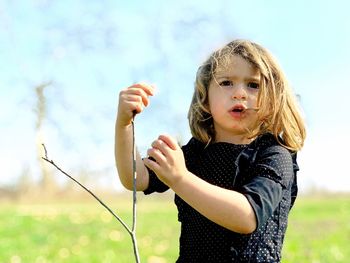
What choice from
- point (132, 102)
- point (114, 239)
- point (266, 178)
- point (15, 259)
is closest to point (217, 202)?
point (266, 178)

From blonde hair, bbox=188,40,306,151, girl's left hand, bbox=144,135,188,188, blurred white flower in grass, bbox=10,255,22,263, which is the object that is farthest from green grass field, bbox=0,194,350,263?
girl's left hand, bbox=144,135,188,188

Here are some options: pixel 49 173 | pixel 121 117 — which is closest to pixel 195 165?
pixel 121 117

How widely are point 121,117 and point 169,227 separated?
1004 centimetres

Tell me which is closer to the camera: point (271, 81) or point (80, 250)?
point (271, 81)

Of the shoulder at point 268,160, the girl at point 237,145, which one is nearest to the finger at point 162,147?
the girl at point 237,145

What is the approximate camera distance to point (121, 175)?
250 cm

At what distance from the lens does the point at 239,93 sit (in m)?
2.39

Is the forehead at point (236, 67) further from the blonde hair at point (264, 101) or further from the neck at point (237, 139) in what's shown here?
the neck at point (237, 139)

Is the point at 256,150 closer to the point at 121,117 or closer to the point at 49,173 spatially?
the point at 121,117

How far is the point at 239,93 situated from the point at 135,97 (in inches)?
14.3

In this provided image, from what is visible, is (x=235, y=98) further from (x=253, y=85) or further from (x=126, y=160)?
(x=126, y=160)

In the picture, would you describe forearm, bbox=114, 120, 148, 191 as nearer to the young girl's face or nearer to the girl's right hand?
the girl's right hand

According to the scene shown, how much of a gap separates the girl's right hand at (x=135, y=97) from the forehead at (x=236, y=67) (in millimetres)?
340

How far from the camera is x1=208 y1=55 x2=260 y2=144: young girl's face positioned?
2410mm
